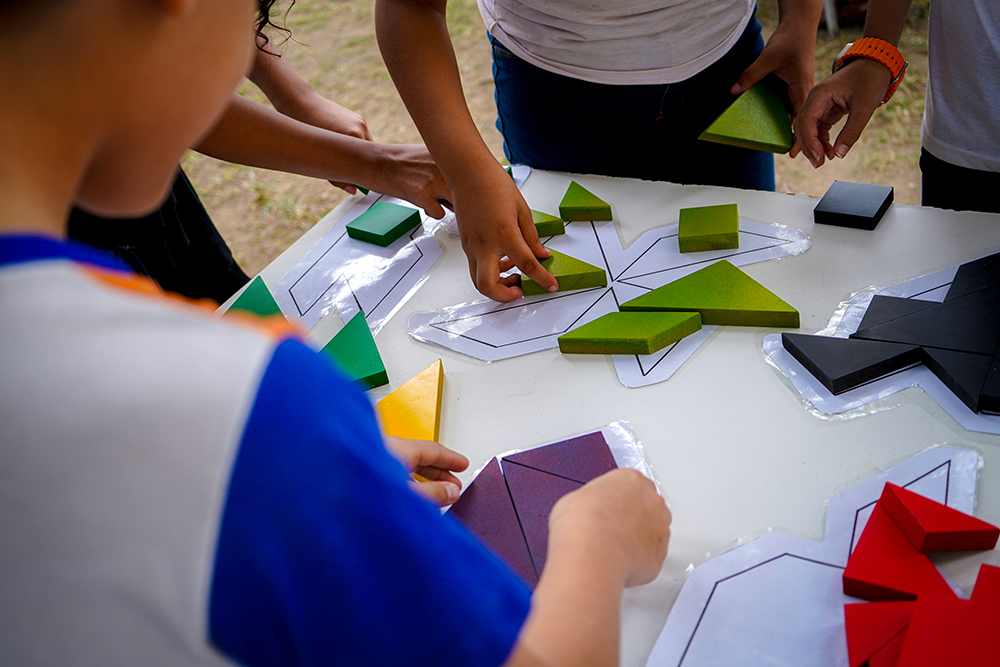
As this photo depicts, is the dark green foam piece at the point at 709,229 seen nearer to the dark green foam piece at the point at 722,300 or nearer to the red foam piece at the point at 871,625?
the dark green foam piece at the point at 722,300

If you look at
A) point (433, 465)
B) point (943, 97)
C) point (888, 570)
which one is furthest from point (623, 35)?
point (888, 570)

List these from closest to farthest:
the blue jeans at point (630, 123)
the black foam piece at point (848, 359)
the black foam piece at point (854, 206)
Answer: the black foam piece at point (848, 359)
the black foam piece at point (854, 206)
the blue jeans at point (630, 123)

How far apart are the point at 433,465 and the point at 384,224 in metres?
0.68

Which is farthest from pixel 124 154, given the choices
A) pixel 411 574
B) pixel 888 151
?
pixel 888 151

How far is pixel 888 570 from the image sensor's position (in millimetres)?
759

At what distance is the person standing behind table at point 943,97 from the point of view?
1.25 metres

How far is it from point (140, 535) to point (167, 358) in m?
0.09

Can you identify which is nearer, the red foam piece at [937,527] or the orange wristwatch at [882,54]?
the red foam piece at [937,527]

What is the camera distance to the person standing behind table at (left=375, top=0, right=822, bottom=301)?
1.26 m

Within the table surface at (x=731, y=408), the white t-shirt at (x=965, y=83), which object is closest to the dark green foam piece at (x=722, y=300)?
the table surface at (x=731, y=408)

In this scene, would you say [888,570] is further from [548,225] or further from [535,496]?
[548,225]

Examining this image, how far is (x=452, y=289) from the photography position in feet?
4.35

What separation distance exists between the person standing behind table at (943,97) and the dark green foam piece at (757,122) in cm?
5

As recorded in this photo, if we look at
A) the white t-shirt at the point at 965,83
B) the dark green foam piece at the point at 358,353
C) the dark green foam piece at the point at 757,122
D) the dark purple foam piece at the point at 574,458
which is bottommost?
the dark green foam piece at the point at 358,353
